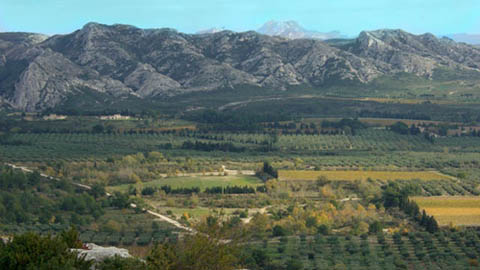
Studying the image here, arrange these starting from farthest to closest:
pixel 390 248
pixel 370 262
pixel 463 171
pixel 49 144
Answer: pixel 49 144 → pixel 463 171 → pixel 390 248 → pixel 370 262

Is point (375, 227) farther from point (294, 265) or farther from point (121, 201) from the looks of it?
point (121, 201)

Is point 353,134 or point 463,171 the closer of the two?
point 463,171

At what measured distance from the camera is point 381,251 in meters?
51.1

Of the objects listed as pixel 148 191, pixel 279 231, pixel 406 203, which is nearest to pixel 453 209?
pixel 406 203

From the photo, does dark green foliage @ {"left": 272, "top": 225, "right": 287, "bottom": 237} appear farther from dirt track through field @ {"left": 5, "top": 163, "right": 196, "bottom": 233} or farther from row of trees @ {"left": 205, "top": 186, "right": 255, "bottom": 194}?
row of trees @ {"left": 205, "top": 186, "right": 255, "bottom": 194}

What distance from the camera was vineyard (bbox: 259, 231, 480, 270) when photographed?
48.0 meters

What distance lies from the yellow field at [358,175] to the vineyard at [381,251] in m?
24.9

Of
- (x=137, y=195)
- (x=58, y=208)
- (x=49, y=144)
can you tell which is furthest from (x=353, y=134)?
(x=58, y=208)

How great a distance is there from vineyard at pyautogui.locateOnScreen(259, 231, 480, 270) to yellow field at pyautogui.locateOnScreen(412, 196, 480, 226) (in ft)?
15.0

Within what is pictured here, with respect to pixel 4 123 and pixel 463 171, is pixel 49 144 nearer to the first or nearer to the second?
pixel 4 123

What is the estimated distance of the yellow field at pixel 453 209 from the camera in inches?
2399

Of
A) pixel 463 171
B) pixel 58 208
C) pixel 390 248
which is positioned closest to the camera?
pixel 390 248

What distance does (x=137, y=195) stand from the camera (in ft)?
233

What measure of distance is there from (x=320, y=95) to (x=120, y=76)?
5307cm
